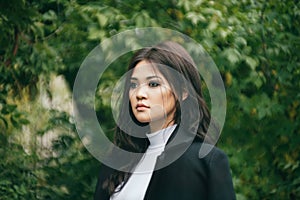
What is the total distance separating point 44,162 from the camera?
5.03 metres

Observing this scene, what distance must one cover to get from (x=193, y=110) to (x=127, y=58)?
182 centimetres

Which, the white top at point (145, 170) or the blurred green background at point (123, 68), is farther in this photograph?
the blurred green background at point (123, 68)

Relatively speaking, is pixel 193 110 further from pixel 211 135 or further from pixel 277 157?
pixel 277 157

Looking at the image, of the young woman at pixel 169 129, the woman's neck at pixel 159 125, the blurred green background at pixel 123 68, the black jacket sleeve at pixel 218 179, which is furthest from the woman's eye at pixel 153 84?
the blurred green background at pixel 123 68

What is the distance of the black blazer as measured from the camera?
260 centimetres

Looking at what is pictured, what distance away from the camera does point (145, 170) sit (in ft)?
9.02

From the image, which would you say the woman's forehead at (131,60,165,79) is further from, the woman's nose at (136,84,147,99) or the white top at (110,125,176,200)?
the white top at (110,125,176,200)

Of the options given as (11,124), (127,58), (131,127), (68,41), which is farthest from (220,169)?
(11,124)

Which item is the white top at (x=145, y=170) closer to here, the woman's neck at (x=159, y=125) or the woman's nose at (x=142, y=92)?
the woman's neck at (x=159, y=125)

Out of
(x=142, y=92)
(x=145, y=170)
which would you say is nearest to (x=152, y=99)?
(x=142, y=92)

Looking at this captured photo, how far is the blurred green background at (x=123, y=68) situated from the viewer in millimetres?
4566

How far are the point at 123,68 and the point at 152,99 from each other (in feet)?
5.89

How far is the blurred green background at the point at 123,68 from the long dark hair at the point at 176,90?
1.63 meters

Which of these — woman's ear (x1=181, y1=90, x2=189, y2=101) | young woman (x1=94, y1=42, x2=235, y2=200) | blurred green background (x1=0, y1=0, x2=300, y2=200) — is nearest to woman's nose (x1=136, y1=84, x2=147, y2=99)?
young woman (x1=94, y1=42, x2=235, y2=200)
